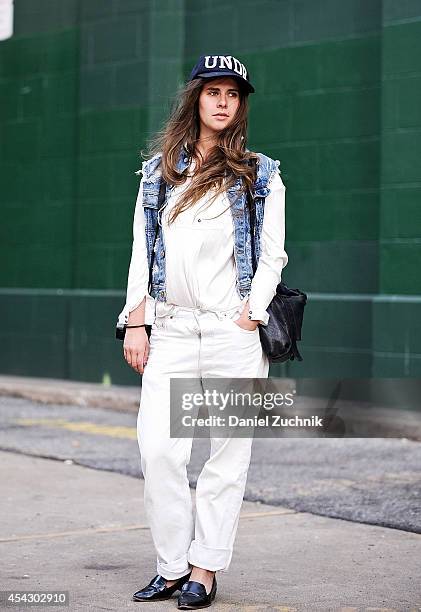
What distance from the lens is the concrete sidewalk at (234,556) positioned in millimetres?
5090

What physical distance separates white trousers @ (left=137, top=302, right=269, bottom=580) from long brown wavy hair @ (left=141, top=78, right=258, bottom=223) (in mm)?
461

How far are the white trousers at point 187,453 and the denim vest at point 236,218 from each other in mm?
141

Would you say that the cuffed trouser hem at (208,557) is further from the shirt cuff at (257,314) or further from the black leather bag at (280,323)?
the shirt cuff at (257,314)

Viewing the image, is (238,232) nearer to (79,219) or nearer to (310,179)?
(310,179)

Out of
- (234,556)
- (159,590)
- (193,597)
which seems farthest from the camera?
(234,556)

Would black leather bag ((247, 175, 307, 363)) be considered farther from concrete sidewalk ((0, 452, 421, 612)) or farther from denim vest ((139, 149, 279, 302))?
concrete sidewalk ((0, 452, 421, 612))

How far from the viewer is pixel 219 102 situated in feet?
16.4

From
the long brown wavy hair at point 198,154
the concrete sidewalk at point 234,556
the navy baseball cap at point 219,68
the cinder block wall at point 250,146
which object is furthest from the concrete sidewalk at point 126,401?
the navy baseball cap at point 219,68

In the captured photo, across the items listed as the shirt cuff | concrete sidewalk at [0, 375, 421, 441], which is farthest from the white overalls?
concrete sidewalk at [0, 375, 421, 441]

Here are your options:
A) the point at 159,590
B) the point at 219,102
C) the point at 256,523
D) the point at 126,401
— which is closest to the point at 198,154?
the point at 219,102

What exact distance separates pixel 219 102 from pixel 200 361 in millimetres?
988

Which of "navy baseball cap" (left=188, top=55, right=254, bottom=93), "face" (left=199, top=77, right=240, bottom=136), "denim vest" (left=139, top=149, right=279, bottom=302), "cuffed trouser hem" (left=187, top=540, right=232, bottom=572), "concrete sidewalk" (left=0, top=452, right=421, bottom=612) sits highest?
"navy baseball cap" (left=188, top=55, right=254, bottom=93)

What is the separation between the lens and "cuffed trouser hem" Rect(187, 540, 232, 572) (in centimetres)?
493

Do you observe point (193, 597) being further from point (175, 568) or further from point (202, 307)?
point (202, 307)
